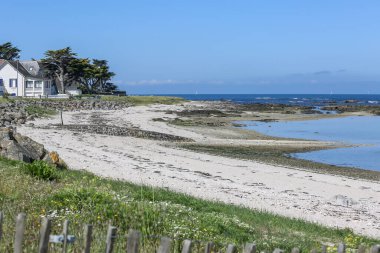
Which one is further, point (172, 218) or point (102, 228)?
point (172, 218)

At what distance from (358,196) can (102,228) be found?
13.6 meters

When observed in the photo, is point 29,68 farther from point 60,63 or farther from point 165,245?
point 165,245

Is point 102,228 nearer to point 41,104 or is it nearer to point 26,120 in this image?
point 26,120

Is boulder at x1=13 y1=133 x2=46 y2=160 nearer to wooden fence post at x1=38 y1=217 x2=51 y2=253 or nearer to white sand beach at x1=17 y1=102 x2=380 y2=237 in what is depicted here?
white sand beach at x1=17 y1=102 x2=380 y2=237

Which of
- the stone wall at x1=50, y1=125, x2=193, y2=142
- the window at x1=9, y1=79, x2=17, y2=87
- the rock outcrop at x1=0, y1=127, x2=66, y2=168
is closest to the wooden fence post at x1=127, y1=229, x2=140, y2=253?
the rock outcrop at x1=0, y1=127, x2=66, y2=168

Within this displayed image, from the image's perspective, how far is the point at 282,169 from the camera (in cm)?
2522

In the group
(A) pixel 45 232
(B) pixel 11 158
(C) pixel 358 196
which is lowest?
(C) pixel 358 196

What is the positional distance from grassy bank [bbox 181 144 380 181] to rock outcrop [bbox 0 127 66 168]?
39.4ft

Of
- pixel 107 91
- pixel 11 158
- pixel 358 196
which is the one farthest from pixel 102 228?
pixel 107 91

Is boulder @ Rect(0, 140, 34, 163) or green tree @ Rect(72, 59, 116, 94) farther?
green tree @ Rect(72, 59, 116, 94)

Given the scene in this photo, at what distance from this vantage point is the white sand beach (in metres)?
16.4

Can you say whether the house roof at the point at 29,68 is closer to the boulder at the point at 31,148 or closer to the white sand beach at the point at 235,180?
the white sand beach at the point at 235,180

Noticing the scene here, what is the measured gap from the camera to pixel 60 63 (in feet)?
270

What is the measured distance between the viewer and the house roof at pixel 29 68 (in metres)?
74.5
